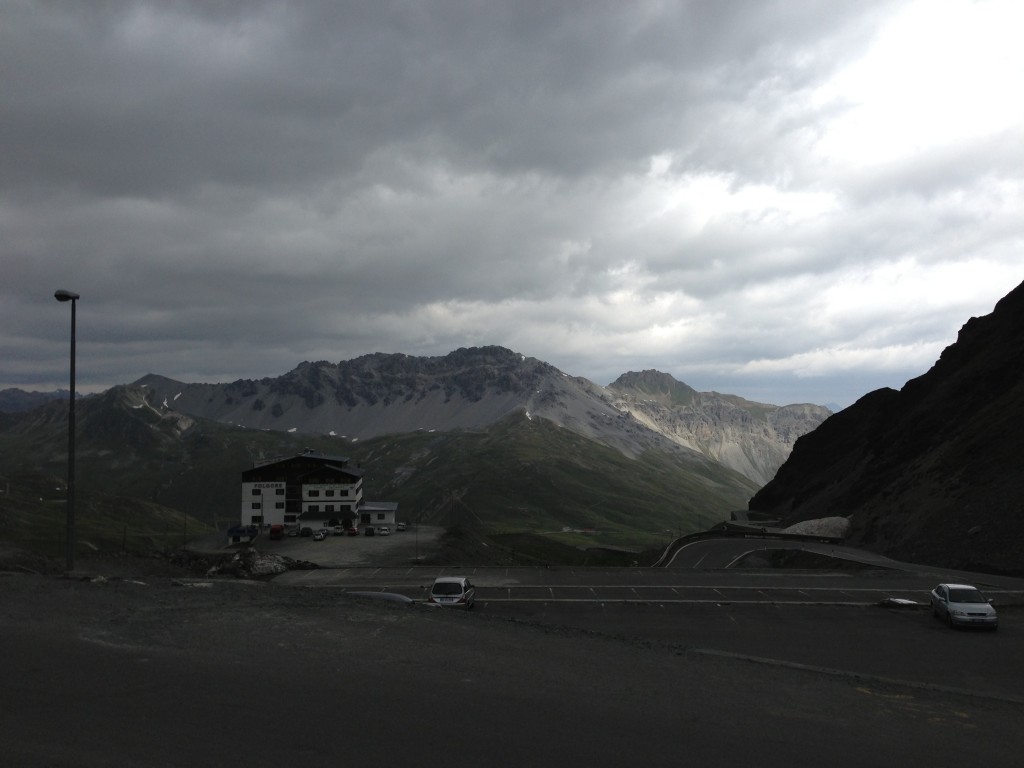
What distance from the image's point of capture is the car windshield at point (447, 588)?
3142 centimetres

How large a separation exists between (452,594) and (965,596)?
21.3 meters

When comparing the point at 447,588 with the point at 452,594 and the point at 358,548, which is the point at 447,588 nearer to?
the point at 452,594

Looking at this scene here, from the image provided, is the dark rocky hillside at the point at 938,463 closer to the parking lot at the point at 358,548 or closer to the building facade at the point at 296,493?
the parking lot at the point at 358,548

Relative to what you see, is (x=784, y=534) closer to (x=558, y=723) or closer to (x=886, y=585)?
(x=886, y=585)

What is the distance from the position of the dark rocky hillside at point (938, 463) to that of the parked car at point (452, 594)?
1504 inches

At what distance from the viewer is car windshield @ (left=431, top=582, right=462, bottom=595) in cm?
3142

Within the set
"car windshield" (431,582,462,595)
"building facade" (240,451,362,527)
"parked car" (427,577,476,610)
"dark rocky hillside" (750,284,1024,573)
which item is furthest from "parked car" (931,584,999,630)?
"building facade" (240,451,362,527)

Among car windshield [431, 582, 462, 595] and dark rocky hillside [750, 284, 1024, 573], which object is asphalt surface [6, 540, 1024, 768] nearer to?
car windshield [431, 582, 462, 595]

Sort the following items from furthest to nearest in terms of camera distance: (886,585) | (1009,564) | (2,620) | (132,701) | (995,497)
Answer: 1. (995,497)
2. (1009,564)
3. (886,585)
4. (2,620)
5. (132,701)

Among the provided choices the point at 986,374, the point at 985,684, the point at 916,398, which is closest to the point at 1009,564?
the point at 985,684

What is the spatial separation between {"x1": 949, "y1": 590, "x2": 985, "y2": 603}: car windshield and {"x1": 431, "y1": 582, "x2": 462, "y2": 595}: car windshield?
20.4 m

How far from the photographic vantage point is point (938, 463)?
68500 millimetres

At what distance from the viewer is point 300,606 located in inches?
818

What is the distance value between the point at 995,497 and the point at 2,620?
2472 inches
